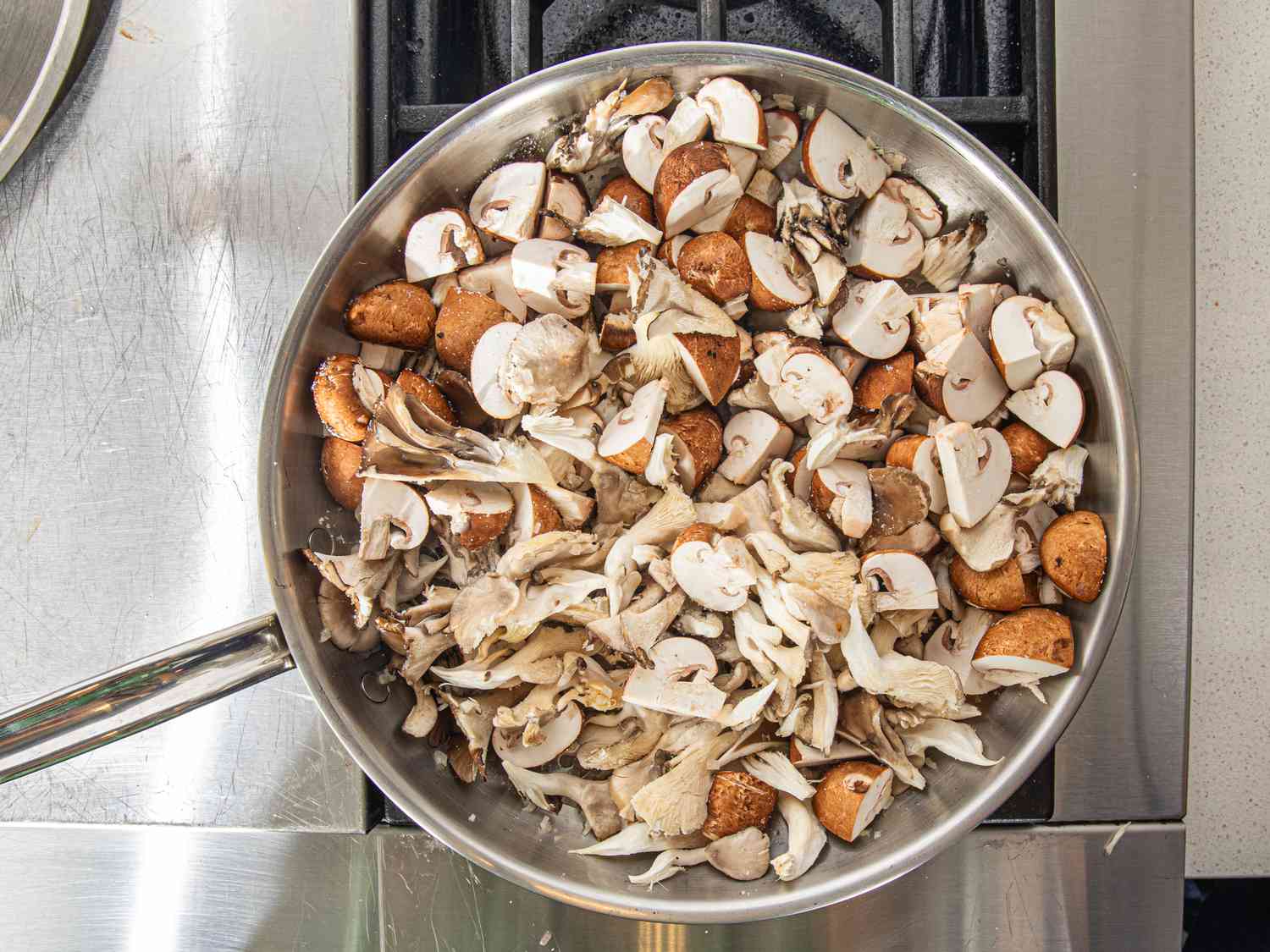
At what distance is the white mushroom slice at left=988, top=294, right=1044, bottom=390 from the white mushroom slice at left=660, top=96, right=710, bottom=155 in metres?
0.30

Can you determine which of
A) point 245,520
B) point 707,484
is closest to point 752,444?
point 707,484

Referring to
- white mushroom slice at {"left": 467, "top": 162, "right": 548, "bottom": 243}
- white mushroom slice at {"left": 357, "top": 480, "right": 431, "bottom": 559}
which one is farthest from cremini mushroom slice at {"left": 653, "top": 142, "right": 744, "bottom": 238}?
white mushroom slice at {"left": 357, "top": 480, "right": 431, "bottom": 559}

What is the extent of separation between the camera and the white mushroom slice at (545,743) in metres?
0.75

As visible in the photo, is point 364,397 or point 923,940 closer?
point 364,397

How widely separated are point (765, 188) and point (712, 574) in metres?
0.35

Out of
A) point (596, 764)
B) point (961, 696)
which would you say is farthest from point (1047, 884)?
point (596, 764)

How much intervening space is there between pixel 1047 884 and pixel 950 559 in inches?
14.3

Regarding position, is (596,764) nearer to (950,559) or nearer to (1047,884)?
(950,559)

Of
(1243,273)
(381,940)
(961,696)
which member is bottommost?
(381,940)

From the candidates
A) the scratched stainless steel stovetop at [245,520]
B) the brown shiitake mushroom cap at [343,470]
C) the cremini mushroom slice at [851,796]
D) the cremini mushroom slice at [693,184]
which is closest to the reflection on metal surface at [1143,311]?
the scratched stainless steel stovetop at [245,520]

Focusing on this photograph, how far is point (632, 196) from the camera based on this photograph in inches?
29.3

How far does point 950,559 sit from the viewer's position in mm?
754

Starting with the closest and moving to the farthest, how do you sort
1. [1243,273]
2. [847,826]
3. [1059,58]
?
[847,826], [1059,58], [1243,273]

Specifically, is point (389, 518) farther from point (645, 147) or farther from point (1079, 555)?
point (1079, 555)
